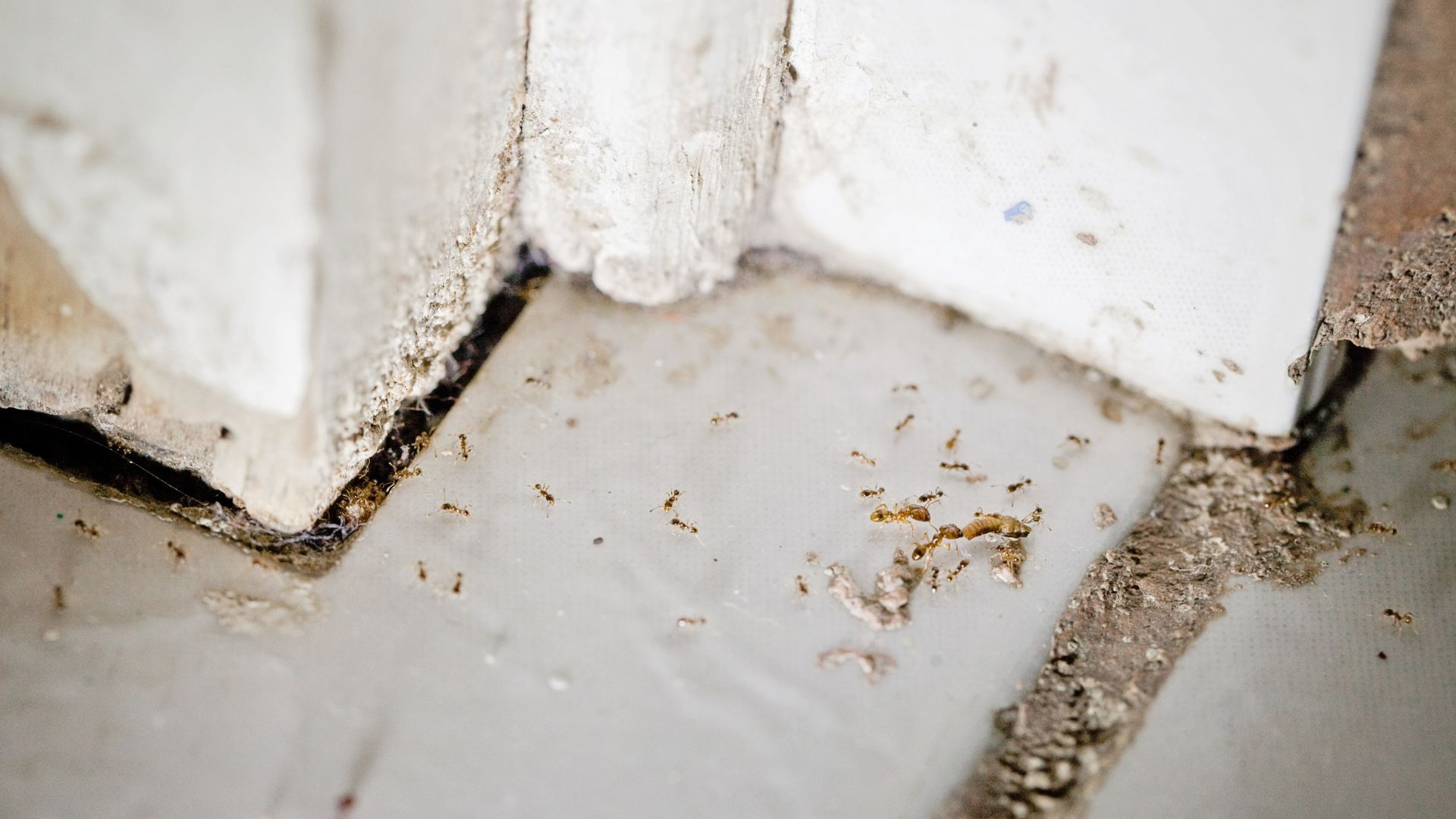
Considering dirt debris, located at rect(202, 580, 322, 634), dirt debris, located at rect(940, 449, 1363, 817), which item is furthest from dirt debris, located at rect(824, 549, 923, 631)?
dirt debris, located at rect(202, 580, 322, 634)

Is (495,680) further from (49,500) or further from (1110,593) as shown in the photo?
(1110,593)

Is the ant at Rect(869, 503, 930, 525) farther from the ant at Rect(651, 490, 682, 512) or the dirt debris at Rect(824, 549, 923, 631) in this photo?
the ant at Rect(651, 490, 682, 512)

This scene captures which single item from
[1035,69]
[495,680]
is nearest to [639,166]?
[1035,69]

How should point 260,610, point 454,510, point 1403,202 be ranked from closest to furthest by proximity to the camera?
1. point 1403,202
2. point 260,610
3. point 454,510

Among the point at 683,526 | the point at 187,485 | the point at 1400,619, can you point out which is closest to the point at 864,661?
the point at 683,526

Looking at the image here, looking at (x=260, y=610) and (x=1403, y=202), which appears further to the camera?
(x=260, y=610)

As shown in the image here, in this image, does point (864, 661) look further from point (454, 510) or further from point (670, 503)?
point (454, 510)
